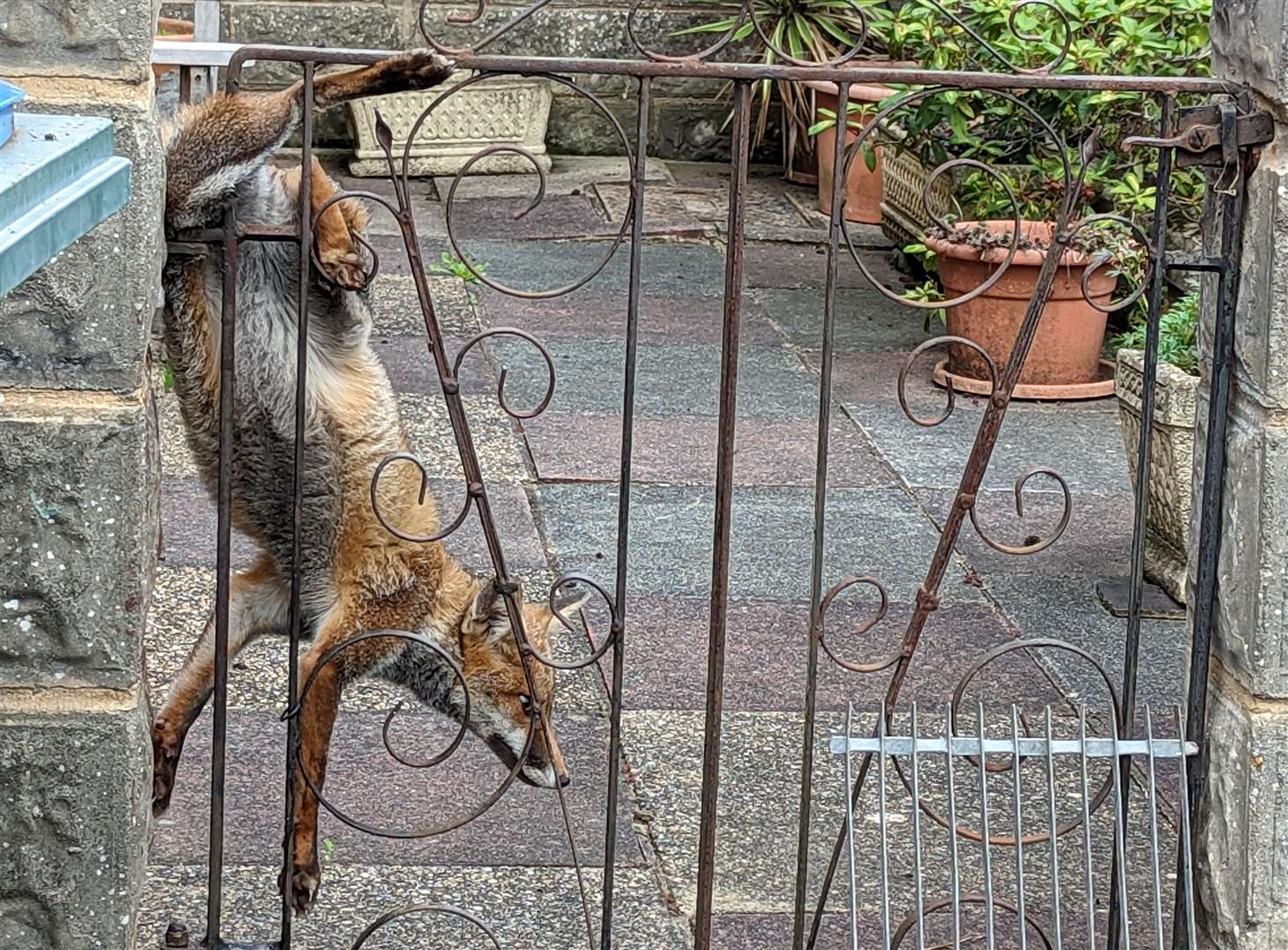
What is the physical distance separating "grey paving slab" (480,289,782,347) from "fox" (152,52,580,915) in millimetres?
3840

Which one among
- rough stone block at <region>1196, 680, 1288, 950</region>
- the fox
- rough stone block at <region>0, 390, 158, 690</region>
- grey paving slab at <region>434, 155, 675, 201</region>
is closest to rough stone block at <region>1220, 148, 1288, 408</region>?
rough stone block at <region>1196, 680, 1288, 950</region>

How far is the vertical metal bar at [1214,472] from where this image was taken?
2.99m

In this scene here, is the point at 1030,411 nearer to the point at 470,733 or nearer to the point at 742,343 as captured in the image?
the point at 742,343

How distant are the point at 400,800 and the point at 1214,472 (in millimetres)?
2089

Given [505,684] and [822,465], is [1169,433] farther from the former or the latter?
[822,465]

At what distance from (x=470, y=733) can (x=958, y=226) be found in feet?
11.5

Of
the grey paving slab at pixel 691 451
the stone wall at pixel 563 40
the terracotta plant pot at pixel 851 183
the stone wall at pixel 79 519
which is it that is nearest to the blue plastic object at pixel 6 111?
the stone wall at pixel 79 519

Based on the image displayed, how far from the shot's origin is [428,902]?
379cm

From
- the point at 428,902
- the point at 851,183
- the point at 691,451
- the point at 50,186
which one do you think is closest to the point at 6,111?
the point at 50,186

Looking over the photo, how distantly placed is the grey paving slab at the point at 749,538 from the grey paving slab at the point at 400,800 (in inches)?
40.8

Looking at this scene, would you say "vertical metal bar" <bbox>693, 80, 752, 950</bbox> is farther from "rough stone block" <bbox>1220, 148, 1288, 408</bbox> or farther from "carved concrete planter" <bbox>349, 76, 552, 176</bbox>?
"carved concrete planter" <bbox>349, 76, 552, 176</bbox>

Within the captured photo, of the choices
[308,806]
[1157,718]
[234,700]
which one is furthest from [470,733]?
[1157,718]

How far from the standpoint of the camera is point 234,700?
4.74 metres

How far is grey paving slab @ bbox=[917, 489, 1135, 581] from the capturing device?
231 inches
